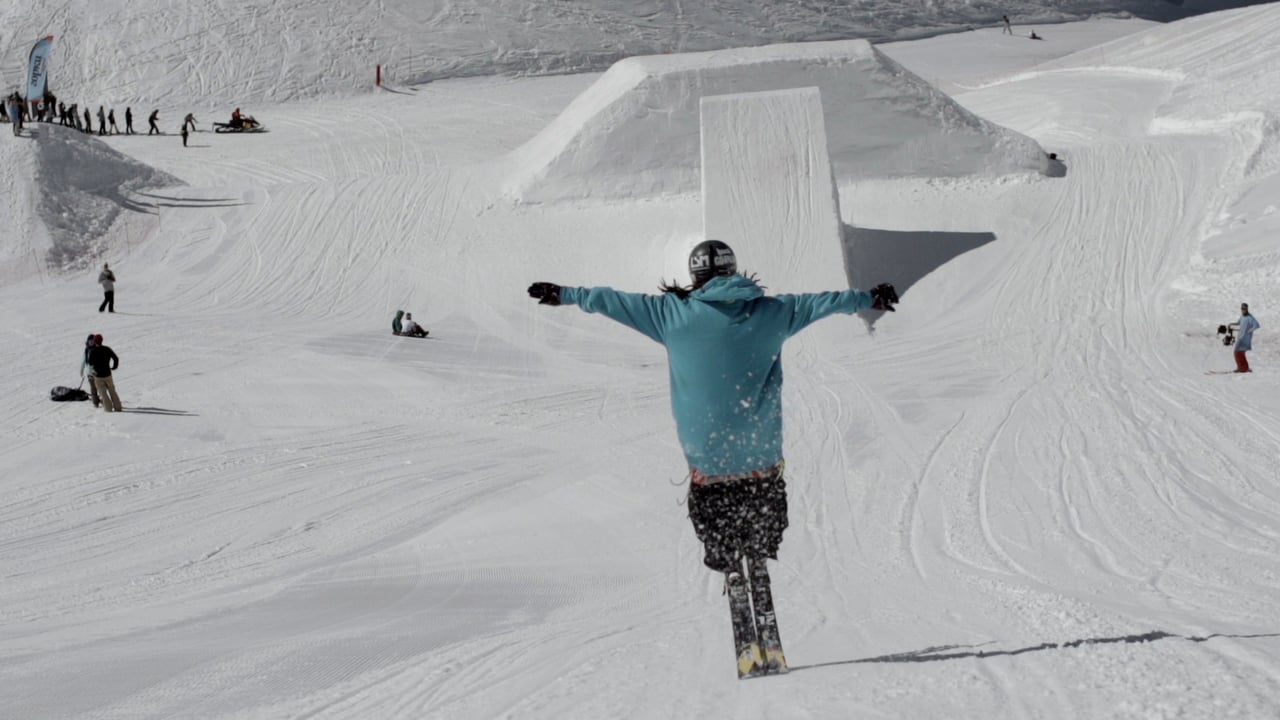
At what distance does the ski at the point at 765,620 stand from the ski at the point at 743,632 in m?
0.02

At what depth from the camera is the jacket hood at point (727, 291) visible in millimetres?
4344

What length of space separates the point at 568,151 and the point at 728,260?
2045cm

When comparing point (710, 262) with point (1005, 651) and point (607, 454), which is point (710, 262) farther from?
point (607, 454)

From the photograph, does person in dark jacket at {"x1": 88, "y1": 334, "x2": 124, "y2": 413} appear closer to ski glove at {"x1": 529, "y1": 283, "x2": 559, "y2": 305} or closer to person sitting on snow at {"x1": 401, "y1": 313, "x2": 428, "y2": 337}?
person sitting on snow at {"x1": 401, "y1": 313, "x2": 428, "y2": 337}

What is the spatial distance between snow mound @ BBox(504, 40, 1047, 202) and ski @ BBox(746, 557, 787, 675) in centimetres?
1999

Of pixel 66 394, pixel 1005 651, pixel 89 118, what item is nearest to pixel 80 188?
pixel 89 118

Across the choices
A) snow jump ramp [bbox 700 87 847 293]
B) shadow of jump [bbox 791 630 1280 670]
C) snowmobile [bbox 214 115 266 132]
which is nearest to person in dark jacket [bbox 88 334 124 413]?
snow jump ramp [bbox 700 87 847 293]

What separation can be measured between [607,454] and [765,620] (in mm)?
7001

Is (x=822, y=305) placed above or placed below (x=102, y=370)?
above

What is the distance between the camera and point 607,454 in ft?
37.5

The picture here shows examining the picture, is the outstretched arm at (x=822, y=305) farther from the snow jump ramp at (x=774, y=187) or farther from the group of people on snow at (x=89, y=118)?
→ the group of people on snow at (x=89, y=118)

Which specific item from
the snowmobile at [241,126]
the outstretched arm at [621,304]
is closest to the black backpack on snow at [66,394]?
the outstretched arm at [621,304]

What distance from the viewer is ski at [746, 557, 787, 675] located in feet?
14.6

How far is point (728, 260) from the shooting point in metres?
4.44
